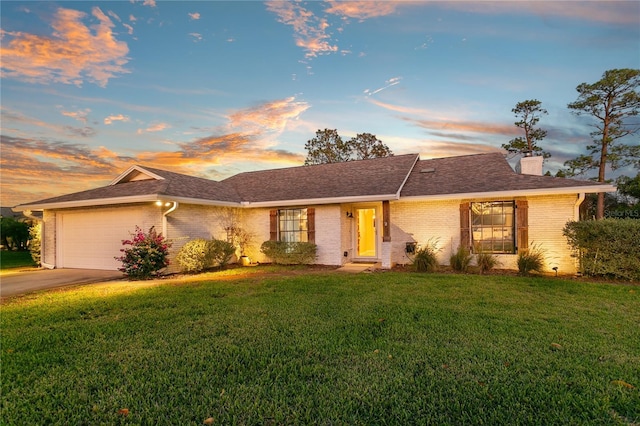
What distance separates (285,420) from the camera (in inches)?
95.7

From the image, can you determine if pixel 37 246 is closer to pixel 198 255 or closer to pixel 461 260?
pixel 198 255

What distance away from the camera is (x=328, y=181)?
1346cm

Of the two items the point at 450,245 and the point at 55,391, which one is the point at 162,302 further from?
the point at 450,245

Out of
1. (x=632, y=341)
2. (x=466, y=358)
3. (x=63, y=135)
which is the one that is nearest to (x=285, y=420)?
(x=466, y=358)

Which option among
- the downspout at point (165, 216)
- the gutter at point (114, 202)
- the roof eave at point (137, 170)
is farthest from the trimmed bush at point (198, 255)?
the roof eave at point (137, 170)

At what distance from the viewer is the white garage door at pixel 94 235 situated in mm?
11164

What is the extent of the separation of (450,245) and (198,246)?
8813mm

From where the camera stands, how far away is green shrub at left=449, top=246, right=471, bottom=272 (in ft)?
33.0

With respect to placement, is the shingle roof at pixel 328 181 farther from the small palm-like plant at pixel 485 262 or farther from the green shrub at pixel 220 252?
the small palm-like plant at pixel 485 262

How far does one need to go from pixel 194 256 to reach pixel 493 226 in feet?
33.7

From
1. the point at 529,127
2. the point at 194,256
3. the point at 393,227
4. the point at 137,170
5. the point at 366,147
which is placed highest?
the point at 366,147

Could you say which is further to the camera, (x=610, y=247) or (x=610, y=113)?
(x=610, y=113)

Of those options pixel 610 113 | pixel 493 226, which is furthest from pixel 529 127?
pixel 493 226

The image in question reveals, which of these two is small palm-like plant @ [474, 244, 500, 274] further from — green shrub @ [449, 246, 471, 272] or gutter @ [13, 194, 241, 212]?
gutter @ [13, 194, 241, 212]
